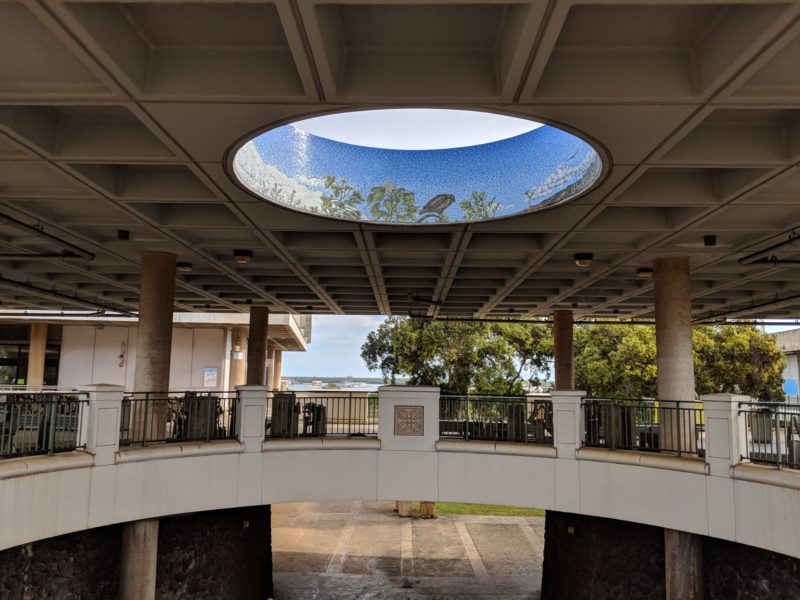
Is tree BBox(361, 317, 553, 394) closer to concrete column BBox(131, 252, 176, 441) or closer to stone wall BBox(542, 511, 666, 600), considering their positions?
stone wall BBox(542, 511, 666, 600)

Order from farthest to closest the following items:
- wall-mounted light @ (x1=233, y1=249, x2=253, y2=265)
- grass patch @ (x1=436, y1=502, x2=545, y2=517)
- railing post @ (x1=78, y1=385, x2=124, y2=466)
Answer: grass patch @ (x1=436, y1=502, x2=545, y2=517) → wall-mounted light @ (x1=233, y1=249, x2=253, y2=265) → railing post @ (x1=78, y1=385, x2=124, y2=466)

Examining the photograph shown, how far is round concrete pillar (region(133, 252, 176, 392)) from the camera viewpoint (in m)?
13.6

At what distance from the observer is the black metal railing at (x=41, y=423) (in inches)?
356

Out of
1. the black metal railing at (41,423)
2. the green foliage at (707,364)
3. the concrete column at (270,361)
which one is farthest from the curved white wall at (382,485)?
the concrete column at (270,361)

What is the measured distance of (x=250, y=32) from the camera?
19.8 ft

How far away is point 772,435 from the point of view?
31.5ft

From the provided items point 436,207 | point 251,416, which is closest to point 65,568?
point 251,416

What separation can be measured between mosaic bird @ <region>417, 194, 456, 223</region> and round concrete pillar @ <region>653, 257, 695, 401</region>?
5.58 m

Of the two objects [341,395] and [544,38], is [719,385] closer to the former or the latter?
[341,395]

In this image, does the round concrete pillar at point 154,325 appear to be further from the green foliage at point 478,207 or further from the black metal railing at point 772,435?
the black metal railing at point 772,435

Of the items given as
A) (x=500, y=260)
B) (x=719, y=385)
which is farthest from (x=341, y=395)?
(x=719, y=385)

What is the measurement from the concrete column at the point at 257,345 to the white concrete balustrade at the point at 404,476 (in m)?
11.3

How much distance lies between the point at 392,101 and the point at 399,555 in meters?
19.5

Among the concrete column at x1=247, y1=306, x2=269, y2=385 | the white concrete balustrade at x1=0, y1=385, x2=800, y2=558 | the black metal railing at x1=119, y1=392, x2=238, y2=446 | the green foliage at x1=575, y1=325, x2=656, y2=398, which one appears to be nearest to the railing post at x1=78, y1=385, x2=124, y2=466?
the white concrete balustrade at x1=0, y1=385, x2=800, y2=558
